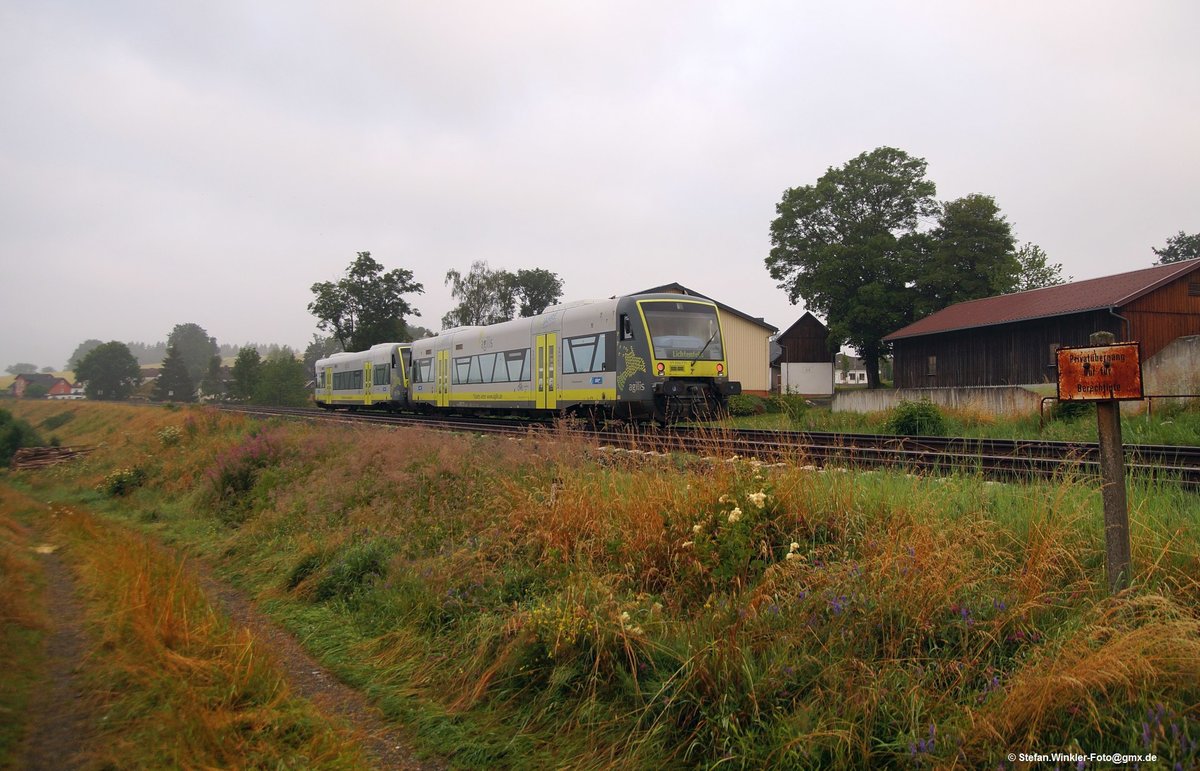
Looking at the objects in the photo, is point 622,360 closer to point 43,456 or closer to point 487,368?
point 487,368

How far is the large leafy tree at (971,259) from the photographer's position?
39312mm

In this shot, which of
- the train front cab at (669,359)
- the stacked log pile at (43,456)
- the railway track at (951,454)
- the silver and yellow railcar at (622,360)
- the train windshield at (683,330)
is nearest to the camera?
the railway track at (951,454)

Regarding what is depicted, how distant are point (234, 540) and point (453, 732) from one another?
7171mm

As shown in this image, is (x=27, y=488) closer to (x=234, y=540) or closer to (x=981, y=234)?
(x=234, y=540)

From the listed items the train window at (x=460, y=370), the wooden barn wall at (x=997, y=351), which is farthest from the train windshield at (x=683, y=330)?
the wooden barn wall at (x=997, y=351)

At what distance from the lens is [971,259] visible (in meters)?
40.1

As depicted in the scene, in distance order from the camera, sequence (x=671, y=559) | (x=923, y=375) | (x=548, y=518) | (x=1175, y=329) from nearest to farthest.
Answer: (x=671, y=559), (x=548, y=518), (x=1175, y=329), (x=923, y=375)

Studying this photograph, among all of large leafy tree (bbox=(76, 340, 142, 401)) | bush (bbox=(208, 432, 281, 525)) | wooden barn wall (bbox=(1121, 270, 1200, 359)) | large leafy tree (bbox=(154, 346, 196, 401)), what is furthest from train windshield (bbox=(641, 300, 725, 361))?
large leafy tree (bbox=(76, 340, 142, 401))

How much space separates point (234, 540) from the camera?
9.62 meters

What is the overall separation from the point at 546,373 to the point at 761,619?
14553 mm

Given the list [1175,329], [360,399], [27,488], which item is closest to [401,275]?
[360,399]

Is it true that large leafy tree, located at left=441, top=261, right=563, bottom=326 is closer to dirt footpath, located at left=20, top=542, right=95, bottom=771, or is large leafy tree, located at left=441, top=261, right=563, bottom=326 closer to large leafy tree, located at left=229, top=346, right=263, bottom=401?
large leafy tree, located at left=229, top=346, right=263, bottom=401

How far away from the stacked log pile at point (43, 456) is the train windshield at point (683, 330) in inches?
867

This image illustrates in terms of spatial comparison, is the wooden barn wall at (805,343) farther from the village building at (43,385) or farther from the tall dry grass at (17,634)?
the village building at (43,385)
